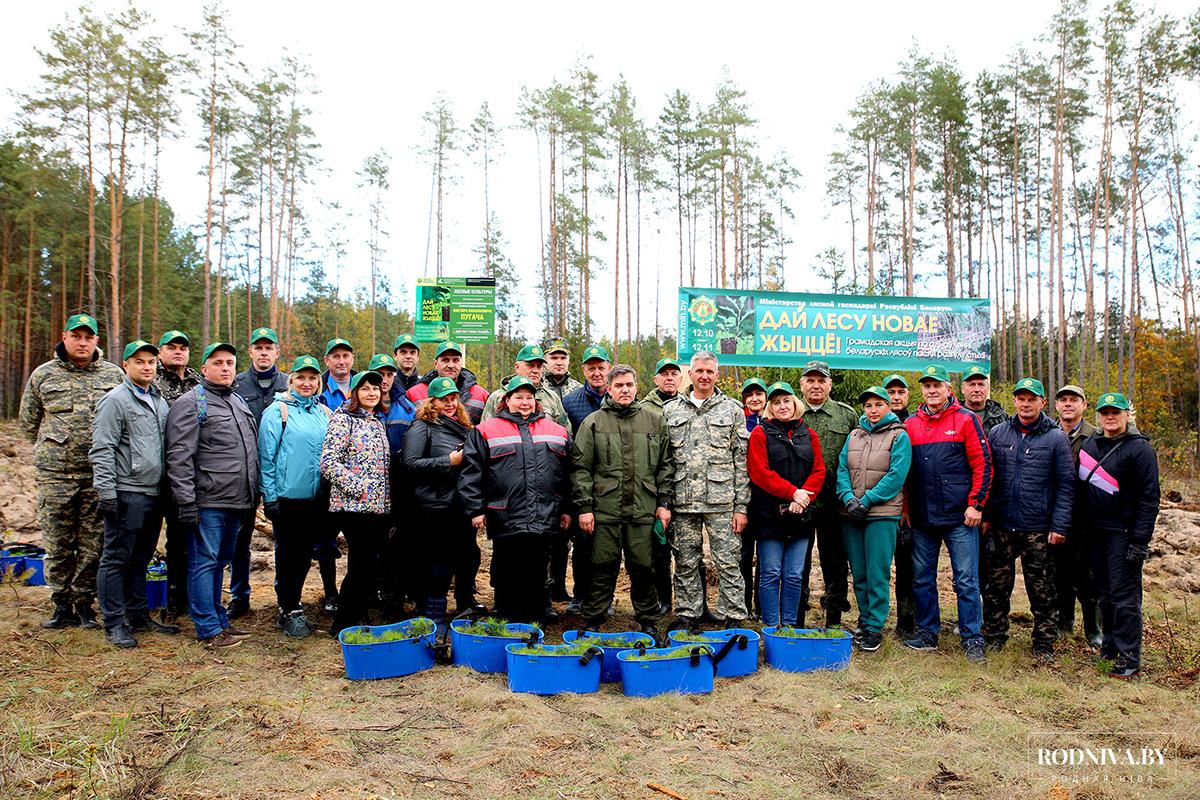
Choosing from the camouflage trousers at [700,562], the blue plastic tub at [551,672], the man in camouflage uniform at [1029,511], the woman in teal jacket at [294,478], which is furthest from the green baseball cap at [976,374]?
the woman in teal jacket at [294,478]

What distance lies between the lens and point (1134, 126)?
22.4 m

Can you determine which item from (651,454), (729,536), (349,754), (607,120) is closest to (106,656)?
(349,754)

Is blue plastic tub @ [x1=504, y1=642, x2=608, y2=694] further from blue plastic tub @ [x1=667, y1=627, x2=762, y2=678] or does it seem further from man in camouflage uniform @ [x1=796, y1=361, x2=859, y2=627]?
man in camouflage uniform @ [x1=796, y1=361, x2=859, y2=627]

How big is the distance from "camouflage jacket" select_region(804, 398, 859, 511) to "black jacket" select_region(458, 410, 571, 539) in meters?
2.13

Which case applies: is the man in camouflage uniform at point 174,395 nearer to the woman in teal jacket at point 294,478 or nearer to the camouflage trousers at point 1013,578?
the woman in teal jacket at point 294,478

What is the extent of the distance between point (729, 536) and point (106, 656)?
14.4 ft

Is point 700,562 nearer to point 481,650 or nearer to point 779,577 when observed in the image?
point 779,577

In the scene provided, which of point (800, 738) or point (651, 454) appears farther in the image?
point (651, 454)

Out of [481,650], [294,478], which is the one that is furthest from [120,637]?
[481,650]

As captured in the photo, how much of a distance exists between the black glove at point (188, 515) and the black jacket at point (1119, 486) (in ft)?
20.9

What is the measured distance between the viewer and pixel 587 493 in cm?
545

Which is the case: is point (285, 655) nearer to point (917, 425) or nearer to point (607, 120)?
point (917, 425)

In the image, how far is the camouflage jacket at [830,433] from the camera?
5.90m

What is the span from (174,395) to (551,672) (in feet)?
12.0
